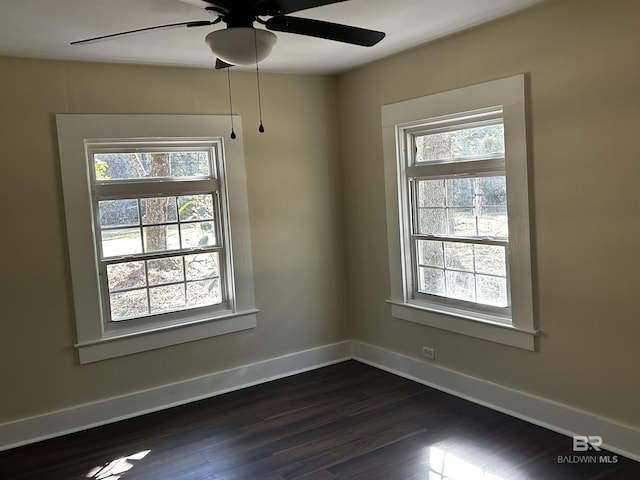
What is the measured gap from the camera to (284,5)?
6.80 feet

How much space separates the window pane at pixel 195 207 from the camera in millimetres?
4082

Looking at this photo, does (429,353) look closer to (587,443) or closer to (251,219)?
(587,443)

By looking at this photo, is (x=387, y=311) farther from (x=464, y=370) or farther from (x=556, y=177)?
(x=556, y=177)

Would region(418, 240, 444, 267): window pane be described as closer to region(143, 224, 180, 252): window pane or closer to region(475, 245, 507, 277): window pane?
region(475, 245, 507, 277): window pane

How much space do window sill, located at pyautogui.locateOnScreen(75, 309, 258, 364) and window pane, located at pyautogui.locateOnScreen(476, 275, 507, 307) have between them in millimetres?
1729

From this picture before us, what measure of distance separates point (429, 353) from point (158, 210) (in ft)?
7.37

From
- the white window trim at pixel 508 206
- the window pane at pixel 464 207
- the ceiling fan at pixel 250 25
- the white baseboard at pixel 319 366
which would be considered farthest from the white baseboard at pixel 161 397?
A: the ceiling fan at pixel 250 25

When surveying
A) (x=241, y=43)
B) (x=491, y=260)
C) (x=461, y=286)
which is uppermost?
(x=241, y=43)

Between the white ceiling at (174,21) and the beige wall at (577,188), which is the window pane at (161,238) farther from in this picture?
the beige wall at (577,188)

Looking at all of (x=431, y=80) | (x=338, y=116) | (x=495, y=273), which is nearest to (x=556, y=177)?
(x=495, y=273)

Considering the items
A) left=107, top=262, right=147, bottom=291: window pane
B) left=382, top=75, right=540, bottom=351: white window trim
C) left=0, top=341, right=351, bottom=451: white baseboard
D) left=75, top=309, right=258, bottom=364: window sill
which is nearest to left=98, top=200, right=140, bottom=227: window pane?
left=107, top=262, right=147, bottom=291: window pane

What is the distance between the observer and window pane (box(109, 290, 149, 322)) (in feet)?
12.7

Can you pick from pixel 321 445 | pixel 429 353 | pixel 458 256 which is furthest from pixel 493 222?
pixel 321 445

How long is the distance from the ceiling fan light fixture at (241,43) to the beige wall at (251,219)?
71.6 inches
